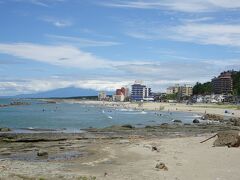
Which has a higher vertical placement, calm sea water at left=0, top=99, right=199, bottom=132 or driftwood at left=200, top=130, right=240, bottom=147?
driftwood at left=200, top=130, right=240, bottom=147

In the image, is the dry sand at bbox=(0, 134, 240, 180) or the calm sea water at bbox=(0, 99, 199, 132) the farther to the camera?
the calm sea water at bbox=(0, 99, 199, 132)

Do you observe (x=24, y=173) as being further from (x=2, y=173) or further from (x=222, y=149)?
(x=222, y=149)

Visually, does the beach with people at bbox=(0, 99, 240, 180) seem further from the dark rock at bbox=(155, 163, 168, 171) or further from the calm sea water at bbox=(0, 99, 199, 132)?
the calm sea water at bbox=(0, 99, 199, 132)

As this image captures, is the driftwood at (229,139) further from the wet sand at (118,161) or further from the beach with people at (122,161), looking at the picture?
the wet sand at (118,161)

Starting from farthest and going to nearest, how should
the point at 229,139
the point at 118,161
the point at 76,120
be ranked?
the point at 76,120 → the point at 229,139 → the point at 118,161

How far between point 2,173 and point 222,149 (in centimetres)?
1434

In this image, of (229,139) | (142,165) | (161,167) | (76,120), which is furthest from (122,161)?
(76,120)

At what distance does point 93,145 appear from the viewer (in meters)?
37.4

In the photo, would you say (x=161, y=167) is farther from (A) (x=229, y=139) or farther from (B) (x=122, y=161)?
(A) (x=229, y=139)

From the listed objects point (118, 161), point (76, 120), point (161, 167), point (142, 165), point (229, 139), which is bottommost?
point (76, 120)

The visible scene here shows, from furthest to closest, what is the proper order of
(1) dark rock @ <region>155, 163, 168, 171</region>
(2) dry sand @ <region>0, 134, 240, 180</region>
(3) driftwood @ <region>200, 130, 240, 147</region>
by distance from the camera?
(3) driftwood @ <region>200, 130, 240, 147</region> → (1) dark rock @ <region>155, 163, 168, 171</region> → (2) dry sand @ <region>0, 134, 240, 180</region>

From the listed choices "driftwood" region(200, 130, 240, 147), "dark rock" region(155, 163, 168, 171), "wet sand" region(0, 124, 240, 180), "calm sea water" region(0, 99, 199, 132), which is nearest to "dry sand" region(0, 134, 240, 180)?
"wet sand" region(0, 124, 240, 180)

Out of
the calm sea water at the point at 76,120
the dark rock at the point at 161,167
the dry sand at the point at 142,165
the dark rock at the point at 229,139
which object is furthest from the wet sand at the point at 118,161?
the calm sea water at the point at 76,120

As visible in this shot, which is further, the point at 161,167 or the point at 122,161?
the point at 122,161
